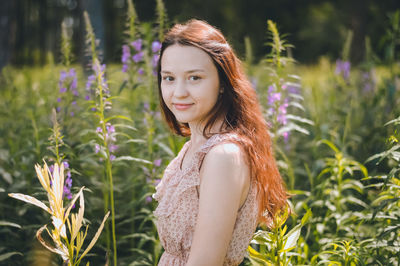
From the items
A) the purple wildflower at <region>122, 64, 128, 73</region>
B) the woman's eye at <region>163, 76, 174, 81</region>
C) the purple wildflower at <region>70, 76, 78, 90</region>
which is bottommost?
the purple wildflower at <region>70, 76, 78, 90</region>

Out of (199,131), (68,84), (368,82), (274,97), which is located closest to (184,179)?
(199,131)

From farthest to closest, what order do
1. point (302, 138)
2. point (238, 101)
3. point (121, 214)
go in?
point (302, 138) → point (121, 214) → point (238, 101)

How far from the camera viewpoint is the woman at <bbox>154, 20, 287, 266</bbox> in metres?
1.54

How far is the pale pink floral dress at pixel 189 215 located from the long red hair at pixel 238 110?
9 centimetres

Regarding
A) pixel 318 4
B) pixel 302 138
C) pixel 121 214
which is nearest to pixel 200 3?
pixel 318 4

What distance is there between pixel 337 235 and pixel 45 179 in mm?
1927

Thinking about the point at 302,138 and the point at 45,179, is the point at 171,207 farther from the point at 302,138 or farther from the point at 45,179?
the point at 302,138

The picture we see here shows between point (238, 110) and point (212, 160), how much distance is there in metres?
0.35

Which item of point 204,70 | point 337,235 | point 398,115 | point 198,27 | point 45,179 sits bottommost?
point 337,235

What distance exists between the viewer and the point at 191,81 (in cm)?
171

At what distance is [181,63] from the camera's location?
1701 millimetres

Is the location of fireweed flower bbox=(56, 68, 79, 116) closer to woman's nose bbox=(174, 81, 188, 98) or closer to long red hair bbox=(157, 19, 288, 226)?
long red hair bbox=(157, 19, 288, 226)

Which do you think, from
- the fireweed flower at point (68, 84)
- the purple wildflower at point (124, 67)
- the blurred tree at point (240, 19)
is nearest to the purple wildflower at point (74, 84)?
the fireweed flower at point (68, 84)

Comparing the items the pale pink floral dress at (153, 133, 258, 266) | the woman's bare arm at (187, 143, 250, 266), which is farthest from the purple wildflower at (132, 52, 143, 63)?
the woman's bare arm at (187, 143, 250, 266)
